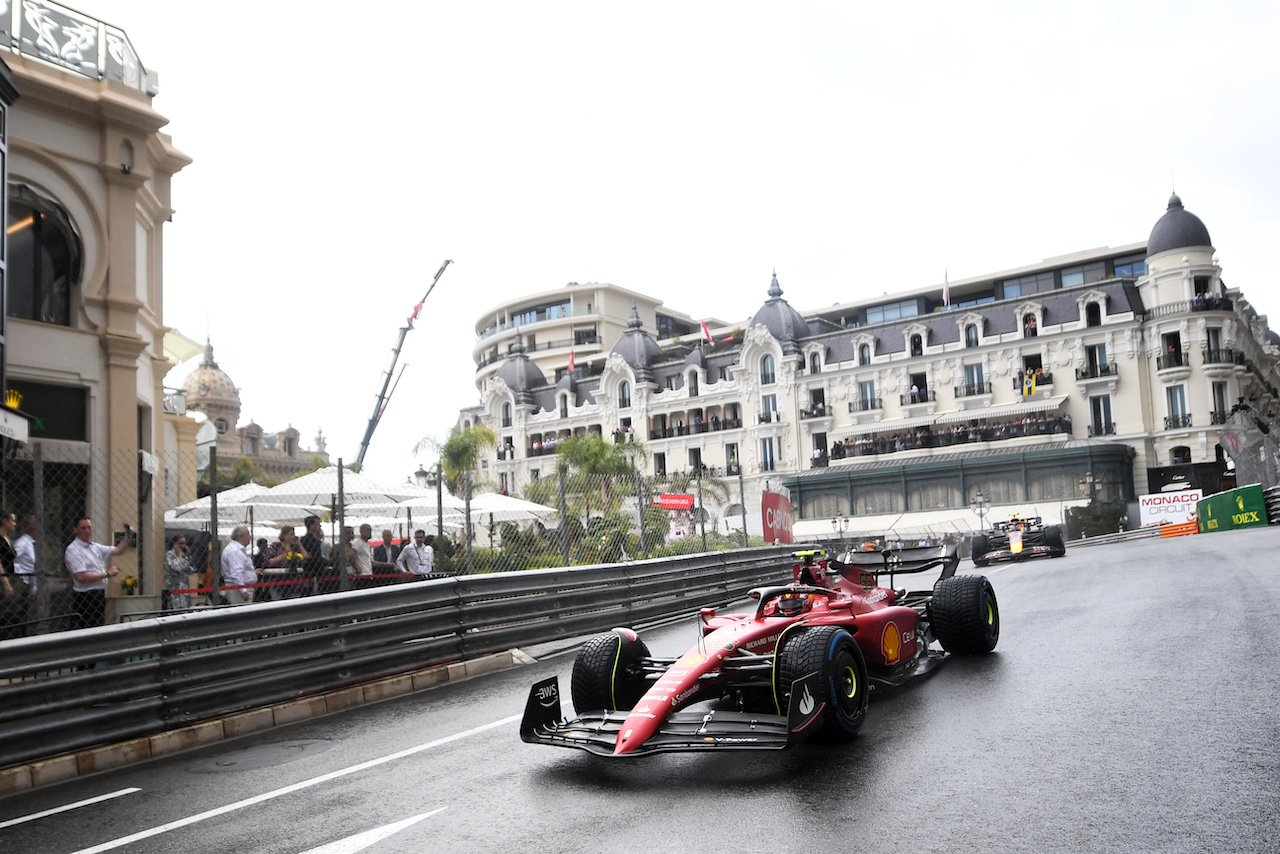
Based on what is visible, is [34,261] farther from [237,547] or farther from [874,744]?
[874,744]

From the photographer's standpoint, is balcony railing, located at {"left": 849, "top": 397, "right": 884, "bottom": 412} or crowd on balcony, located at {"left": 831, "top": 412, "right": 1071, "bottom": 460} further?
balcony railing, located at {"left": 849, "top": 397, "right": 884, "bottom": 412}

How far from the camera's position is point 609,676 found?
6.80 m

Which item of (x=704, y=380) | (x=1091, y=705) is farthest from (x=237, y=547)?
(x=704, y=380)

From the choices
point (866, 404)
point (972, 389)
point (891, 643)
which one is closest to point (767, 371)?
point (866, 404)

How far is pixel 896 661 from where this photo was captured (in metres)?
7.87

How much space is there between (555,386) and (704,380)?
14037 millimetres

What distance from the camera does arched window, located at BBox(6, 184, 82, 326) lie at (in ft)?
48.6

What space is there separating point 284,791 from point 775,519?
1714cm

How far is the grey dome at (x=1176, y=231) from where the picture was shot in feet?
171

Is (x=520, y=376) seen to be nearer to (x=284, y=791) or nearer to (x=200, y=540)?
(x=200, y=540)

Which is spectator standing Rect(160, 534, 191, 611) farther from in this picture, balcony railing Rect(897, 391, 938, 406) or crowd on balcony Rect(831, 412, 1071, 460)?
balcony railing Rect(897, 391, 938, 406)

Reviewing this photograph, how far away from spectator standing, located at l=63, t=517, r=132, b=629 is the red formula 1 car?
517 cm

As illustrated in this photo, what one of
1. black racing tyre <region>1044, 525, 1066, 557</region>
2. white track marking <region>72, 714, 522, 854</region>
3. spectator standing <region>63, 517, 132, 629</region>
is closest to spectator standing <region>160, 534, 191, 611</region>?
spectator standing <region>63, 517, 132, 629</region>

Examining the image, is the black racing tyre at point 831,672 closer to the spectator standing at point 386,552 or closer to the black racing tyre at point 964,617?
the black racing tyre at point 964,617
